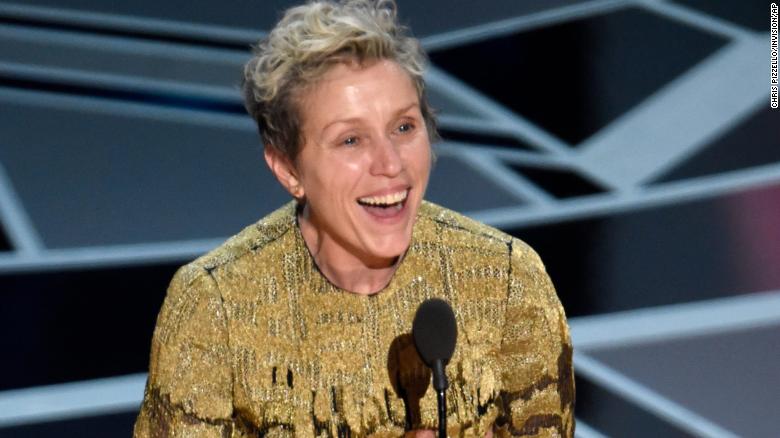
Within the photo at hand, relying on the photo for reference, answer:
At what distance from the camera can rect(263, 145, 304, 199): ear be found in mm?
2107

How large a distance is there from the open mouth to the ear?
15 centimetres

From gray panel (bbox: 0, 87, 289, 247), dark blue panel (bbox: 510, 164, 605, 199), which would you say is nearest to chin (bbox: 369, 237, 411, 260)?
gray panel (bbox: 0, 87, 289, 247)

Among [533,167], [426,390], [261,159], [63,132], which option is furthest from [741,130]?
[426,390]

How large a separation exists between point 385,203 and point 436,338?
0.36 metres

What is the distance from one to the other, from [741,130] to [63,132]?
249 cm

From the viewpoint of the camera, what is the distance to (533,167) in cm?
445

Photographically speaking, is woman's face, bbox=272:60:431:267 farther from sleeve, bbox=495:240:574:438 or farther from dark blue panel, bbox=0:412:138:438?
dark blue panel, bbox=0:412:138:438

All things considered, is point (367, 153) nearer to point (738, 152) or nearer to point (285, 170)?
point (285, 170)

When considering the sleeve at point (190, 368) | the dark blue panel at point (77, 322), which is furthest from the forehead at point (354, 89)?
the dark blue panel at point (77, 322)

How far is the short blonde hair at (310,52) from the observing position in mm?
1970

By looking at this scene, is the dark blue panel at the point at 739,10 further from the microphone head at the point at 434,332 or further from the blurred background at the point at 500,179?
the microphone head at the point at 434,332

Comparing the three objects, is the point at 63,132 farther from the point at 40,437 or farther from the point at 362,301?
the point at 362,301

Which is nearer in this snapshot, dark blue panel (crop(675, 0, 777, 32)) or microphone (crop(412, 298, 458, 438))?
microphone (crop(412, 298, 458, 438))

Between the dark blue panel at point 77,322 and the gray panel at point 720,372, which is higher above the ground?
the dark blue panel at point 77,322
